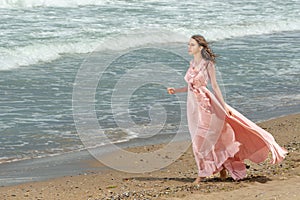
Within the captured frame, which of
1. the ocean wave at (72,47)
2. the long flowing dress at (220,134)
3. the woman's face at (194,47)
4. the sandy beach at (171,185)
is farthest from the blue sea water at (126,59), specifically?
Result: the woman's face at (194,47)

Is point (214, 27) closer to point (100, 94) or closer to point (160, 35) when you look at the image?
point (160, 35)

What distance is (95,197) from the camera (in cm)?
688

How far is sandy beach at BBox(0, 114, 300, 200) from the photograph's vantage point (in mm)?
6469

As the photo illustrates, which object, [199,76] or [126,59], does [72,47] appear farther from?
[199,76]

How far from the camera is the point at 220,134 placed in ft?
23.0

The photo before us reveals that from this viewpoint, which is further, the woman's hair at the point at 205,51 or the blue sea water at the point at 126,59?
the blue sea water at the point at 126,59

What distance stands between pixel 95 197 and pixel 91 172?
1.36 metres

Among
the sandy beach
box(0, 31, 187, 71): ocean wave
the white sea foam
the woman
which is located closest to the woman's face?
the woman

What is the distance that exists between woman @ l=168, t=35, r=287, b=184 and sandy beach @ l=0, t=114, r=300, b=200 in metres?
0.20

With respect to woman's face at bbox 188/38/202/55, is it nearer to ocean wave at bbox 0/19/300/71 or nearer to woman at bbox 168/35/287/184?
woman at bbox 168/35/287/184

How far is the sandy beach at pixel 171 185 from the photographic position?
21.2 ft

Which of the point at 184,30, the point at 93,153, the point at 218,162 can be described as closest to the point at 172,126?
the point at 93,153

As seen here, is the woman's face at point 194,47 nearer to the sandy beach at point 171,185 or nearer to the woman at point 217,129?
the woman at point 217,129

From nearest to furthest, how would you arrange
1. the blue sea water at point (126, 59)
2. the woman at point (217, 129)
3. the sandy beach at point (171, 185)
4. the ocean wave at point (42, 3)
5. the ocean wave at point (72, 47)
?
1. the sandy beach at point (171, 185)
2. the woman at point (217, 129)
3. the blue sea water at point (126, 59)
4. the ocean wave at point (72, 47)
5. the ocean wave at point (42, 3)
